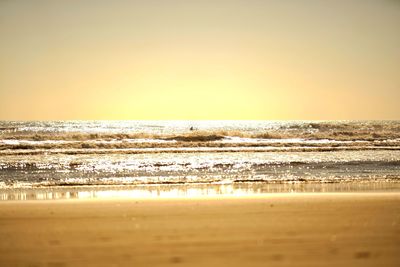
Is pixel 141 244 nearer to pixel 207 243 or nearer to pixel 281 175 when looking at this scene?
pixel 207 243

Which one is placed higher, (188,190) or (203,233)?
(203,233)

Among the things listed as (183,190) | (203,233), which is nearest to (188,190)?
(183,190)

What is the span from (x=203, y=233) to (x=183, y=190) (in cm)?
606

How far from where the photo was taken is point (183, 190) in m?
12.0

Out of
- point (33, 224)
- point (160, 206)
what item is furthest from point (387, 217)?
point (33, 224)

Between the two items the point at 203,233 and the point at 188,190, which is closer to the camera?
the point at 203,233

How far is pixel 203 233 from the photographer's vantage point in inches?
235

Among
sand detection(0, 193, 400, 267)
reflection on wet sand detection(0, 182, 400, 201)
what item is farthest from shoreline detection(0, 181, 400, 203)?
sand detection(0, 193, 400, 267)

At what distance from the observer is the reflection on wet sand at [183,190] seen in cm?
1090

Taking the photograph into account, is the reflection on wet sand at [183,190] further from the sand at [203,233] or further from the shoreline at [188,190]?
the sand at [203,233]

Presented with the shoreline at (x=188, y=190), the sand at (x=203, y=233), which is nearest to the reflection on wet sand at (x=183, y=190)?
the shoreline at (x=188, y=190)

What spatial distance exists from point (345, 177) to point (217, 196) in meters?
6.05

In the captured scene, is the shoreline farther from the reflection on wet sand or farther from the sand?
the sand

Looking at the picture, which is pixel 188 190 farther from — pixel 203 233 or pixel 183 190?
pixel 203 233
